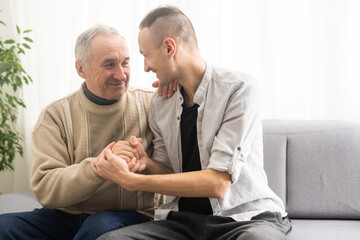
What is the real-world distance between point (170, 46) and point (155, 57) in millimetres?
75

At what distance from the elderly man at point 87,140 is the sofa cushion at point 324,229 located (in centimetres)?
65

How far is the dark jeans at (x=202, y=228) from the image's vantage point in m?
1.57

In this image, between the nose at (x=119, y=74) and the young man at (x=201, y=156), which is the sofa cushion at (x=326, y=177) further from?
the nose at (x=119, y=74)

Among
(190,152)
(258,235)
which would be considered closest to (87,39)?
(190,152)

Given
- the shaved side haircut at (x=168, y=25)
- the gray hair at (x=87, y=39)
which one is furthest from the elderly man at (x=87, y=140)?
the shaved side haircut at (x=168, y=25)

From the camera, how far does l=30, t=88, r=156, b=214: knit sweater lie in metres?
1.81

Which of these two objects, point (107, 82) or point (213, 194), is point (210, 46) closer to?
point (107, 82)

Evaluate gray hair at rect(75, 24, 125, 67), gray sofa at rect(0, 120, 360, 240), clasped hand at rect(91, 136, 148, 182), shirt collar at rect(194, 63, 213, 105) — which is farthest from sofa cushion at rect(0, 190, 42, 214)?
shirt collar at rect(194, 63, 213, 105)

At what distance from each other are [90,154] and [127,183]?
13.6 inches

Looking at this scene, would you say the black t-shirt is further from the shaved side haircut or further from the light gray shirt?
the shaved side haircut

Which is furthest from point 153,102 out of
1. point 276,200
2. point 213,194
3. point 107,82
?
point 276,200

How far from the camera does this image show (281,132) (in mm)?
2160

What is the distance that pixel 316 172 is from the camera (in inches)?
81.1

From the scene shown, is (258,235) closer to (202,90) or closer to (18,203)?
(202,90)
